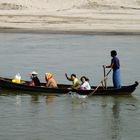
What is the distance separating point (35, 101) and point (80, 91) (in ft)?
5.22

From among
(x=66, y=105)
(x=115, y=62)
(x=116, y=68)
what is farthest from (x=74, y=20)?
(x=66, y=105)

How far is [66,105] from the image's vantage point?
20.9 m

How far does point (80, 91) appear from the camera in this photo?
72.4 feet

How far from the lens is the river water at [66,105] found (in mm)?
17314

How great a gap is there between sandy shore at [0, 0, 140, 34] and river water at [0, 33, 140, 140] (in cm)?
818

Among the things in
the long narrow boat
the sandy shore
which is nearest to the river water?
the long narrow boat

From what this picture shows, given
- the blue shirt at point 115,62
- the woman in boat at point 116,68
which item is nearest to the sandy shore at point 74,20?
the woman in boat at point 116,68

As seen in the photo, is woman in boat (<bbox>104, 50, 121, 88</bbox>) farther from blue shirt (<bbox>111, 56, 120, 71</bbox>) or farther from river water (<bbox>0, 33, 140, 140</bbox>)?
river water (<bbox>0, 33, 140, 140</bbox>)

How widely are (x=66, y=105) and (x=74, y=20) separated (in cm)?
2585

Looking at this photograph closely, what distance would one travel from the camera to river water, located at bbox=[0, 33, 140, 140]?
56.8 feet

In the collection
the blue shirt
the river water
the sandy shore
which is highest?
the sandy shore

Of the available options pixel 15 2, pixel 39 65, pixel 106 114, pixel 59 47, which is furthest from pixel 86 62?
pixel 15 2

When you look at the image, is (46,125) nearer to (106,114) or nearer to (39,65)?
(106,114)

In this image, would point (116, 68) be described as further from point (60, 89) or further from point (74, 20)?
point (74, 20)
